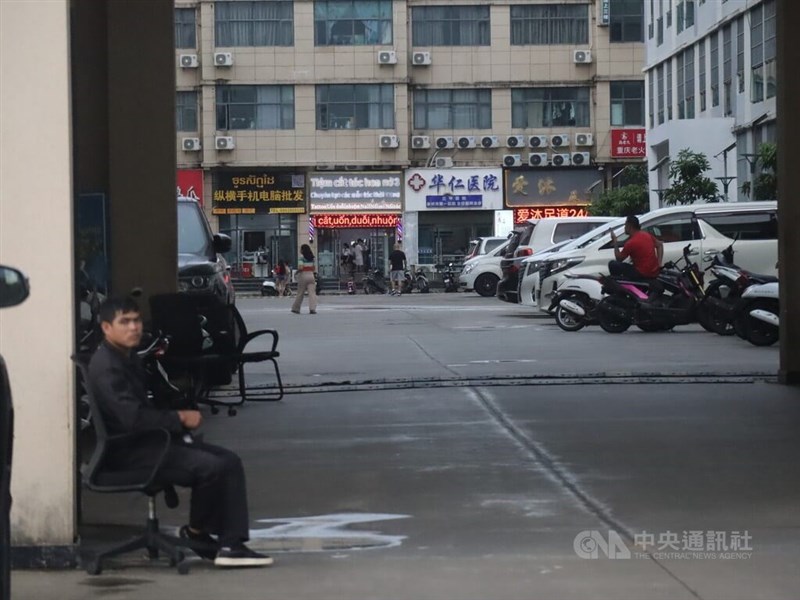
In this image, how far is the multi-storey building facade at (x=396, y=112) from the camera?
57.8 m

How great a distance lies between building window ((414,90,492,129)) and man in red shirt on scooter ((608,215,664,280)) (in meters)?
35.9

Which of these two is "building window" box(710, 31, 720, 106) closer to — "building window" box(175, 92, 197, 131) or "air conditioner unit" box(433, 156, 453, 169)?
"air conditioner unit" box(433, 156, 453, 169)

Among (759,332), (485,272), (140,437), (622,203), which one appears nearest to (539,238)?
(485,272)

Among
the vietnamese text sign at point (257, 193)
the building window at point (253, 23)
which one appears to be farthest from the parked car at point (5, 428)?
the building window at point (253, 23)

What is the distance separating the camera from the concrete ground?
688 cm

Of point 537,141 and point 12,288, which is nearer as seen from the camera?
point 12,288

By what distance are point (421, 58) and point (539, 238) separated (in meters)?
27.3

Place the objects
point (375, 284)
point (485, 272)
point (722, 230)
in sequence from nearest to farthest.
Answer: point (722, 230) < point (485, 272) < point (375, 284)

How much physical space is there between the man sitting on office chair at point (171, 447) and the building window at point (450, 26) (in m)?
52.5

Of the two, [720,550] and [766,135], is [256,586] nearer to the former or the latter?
[720,550]

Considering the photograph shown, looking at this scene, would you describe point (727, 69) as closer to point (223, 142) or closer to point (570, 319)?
point (223, 142)

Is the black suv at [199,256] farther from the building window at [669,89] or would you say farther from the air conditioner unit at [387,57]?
the air conditioner unit at [387,57]

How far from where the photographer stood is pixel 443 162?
58.7 meters

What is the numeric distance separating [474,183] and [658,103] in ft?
27.2
